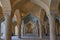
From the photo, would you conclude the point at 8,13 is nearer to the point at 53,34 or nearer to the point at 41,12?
the point at 53,34

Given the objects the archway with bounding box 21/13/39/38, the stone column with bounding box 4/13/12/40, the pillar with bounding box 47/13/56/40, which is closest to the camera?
the pillar with bounding box 47/13/56/40

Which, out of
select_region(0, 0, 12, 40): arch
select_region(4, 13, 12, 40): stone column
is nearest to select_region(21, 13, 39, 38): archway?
select_region(0, 0, 12, 40): arch

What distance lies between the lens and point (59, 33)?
25281mm

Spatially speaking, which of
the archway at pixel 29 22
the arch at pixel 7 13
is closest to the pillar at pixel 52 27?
the arch at pixel 7 13

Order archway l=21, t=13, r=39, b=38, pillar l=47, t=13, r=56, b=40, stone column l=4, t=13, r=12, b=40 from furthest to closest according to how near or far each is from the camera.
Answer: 1. archway l=21, t=13, r=39, b=38
2. stone column l=4, t=13, r=12, b=40
3. pillar l=47, t=13, r=56, b=40

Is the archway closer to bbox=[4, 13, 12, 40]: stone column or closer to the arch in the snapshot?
the arch

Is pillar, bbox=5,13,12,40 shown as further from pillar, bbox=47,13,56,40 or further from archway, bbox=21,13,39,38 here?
archway, bbox=21,13,39,38

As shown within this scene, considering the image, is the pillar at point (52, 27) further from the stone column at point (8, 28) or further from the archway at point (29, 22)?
the archway at point (29, 22)

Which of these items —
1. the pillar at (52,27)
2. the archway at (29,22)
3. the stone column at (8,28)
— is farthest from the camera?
the archway at (29,22)

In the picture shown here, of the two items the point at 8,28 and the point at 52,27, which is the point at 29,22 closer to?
the point at 8,28

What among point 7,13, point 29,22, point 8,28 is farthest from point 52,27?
point 29,22

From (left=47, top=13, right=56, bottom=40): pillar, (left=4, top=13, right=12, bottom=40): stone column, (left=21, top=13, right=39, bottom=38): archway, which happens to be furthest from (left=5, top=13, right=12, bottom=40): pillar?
(left=21, top=13, right=39, bottom=38): archway

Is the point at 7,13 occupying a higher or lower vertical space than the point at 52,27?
higher

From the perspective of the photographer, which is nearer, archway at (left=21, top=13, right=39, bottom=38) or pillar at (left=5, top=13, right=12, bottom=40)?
pillar at (left=5, top=13, right=12, bottom=40)
